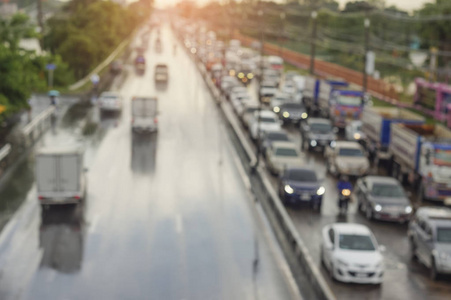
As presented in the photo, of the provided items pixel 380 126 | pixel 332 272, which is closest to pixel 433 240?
pixel 332 272

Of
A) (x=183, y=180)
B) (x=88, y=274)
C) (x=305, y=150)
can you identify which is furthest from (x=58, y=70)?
(x=88, y=274)

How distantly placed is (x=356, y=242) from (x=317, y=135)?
21.8 meters

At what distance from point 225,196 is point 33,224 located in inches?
346

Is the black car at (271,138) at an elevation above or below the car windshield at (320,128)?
below

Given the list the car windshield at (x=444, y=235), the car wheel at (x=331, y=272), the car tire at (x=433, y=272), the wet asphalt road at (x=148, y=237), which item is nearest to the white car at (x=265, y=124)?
the wet asphalt road at (x=148, y=237)

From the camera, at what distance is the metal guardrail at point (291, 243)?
1991 centimetres

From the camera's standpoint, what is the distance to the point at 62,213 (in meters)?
28.5

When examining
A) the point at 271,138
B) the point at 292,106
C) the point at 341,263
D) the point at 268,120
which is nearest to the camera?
the point at 341,263

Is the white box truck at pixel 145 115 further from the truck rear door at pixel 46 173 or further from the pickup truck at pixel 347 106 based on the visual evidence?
the truck rear door at pixel 46 173

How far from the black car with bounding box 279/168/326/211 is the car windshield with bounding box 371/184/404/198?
2.16 metres

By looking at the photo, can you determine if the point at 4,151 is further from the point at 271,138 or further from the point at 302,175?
the point at 302,175

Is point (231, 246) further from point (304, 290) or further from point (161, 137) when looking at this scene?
point (161, 137)

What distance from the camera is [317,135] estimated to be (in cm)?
4347

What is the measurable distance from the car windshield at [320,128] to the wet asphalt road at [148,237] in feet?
19.2
